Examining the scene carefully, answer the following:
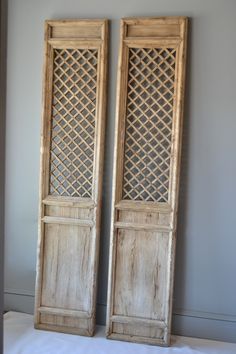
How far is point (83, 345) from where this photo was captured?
2.60m

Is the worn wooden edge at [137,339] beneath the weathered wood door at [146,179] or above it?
beneath

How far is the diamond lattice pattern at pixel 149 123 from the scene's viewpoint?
8.60 ft

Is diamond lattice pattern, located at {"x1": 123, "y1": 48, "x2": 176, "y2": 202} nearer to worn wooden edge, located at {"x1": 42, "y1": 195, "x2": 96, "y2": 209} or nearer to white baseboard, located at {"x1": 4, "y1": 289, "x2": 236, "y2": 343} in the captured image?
worn wooden edge, located at {"x1": 42, "y1": 195, "x2": 96, "y2": 209}

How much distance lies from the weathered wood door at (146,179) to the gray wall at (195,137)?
13 cm

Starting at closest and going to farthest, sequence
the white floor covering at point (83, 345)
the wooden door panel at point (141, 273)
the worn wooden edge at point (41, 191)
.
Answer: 1. the white floor covering at point (83, 345)
2. the wooden door panel at point (141, 273)
3. the worn wooden edge at point (41, 191)

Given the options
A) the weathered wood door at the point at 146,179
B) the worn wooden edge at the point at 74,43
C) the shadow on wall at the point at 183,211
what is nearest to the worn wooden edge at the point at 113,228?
the weathered wood door at the point at 146,179

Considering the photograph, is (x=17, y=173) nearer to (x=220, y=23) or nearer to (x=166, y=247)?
(x=166, y=247)

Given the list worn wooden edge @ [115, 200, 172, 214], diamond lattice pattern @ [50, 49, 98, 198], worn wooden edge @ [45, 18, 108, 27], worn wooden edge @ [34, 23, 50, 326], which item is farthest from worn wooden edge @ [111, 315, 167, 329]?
worn wooden edge @ [45, 18, 108, 27]

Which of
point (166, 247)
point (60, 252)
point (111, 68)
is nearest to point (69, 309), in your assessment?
point (60, 252)

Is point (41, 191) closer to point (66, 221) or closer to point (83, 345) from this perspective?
point (66, 221)

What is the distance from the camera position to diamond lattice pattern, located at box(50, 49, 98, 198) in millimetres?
2723

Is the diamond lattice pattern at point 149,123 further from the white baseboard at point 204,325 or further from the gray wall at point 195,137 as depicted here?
the white baseboard at point 204,325

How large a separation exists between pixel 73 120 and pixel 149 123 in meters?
0.54

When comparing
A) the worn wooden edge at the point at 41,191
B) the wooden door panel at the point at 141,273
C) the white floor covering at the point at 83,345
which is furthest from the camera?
the worn wooden edge at the point at 41,191
